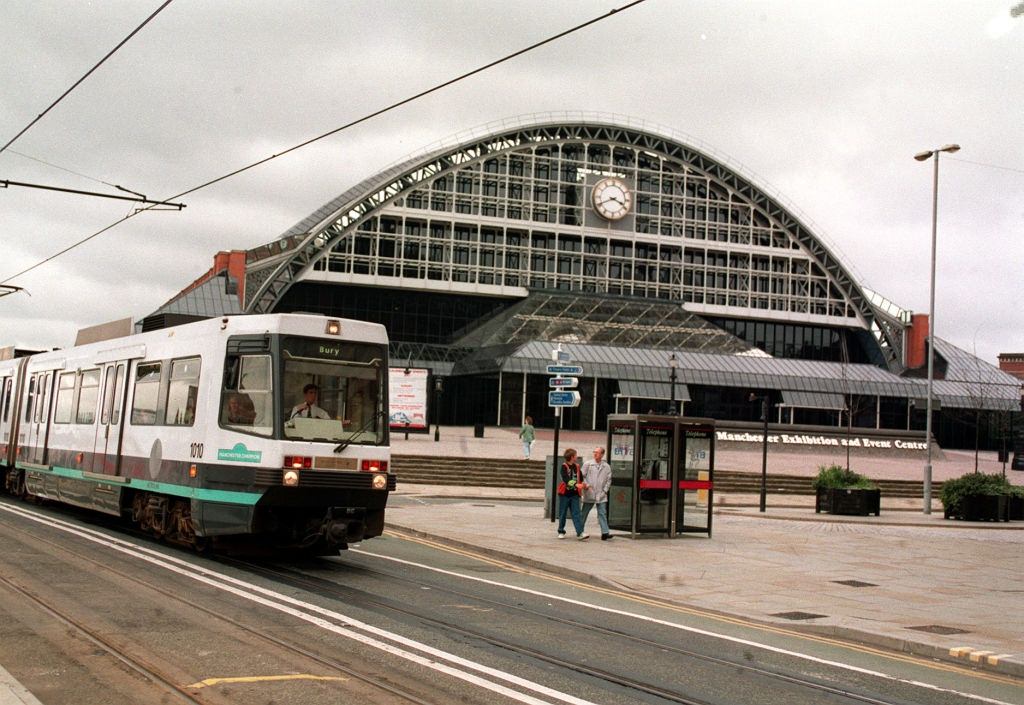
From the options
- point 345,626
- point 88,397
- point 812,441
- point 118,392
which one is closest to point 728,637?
point 345,626

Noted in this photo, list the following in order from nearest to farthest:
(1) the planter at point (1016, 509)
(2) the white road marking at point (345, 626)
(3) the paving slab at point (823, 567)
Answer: (2) the white road marking at point (345, 626), (3) the paving slab at point (823, 567), (1) the planter at point (1016, 509)

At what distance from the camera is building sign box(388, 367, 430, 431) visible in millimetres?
50375

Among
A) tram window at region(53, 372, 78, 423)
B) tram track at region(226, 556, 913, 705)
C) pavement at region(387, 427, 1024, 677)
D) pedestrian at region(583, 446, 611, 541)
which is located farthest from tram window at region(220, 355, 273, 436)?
pedestrian at region(583, 446, 611, 541)

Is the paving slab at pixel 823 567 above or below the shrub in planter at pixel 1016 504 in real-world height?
below

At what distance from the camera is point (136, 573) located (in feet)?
44.5

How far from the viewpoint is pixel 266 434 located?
Result: 1448cm

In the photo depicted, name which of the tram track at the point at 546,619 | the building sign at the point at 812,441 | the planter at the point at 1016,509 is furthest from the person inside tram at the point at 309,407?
the building sign at the point at 812,441

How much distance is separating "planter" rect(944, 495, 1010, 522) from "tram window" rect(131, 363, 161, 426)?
78.1ft

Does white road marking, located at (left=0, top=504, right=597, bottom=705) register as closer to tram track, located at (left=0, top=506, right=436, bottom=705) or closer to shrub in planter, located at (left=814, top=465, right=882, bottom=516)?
tram track, located at (left=0, top=506, right=436, bottom=705)

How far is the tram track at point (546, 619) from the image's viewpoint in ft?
28.1

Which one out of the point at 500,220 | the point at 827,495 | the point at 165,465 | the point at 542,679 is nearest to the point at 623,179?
the point at 500,220

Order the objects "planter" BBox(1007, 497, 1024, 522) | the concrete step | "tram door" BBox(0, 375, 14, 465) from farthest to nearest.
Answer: the concrete step → "planter" BBox(1007, 497, 1024, 522) → "tram door" BBox(0, 375, 14, 465)

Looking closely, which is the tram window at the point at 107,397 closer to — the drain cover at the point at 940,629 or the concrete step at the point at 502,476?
the drain cover at the point at 940,629

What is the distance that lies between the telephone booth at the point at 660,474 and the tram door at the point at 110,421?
959 cm
